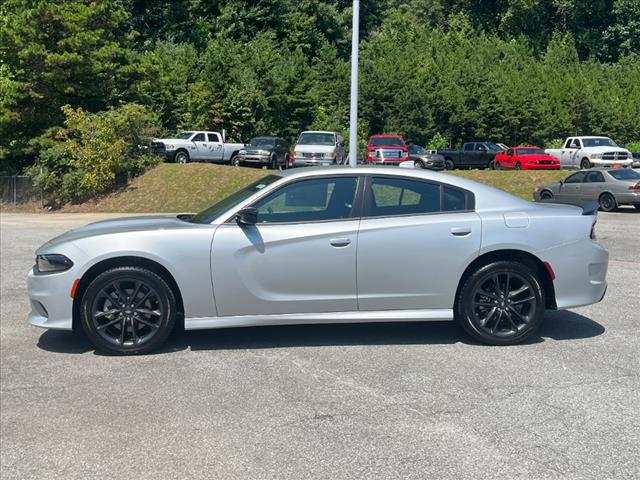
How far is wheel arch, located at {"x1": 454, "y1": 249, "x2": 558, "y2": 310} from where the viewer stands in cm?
643

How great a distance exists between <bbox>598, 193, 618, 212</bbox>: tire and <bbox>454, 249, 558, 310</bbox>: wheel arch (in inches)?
678

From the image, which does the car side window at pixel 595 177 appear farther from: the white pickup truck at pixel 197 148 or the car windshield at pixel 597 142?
the white pickup truck at pixel 197 148

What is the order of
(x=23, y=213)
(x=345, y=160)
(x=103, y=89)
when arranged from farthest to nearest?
(x=345, y=160), (x=103, y=89), (x=23, y=213)

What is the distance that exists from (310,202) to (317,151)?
81.1 ft

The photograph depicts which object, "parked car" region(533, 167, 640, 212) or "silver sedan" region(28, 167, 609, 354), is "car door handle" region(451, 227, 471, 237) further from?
"parked car" region(533, 167, 640, 212)

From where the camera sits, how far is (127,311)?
616cm

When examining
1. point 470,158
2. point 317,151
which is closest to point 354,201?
point 317,151

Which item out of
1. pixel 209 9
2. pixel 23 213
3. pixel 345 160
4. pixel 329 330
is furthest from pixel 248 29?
pixel 329 330

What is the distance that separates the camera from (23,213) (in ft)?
90.4

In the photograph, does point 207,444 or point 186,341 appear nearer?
point 207,444

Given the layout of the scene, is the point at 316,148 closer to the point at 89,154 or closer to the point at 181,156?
the point at 181,156

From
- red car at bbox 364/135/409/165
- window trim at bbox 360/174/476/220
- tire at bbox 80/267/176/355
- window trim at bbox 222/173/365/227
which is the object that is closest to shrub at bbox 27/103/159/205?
Answer: red car at bbox 364/135/409/165

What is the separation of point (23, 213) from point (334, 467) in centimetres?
2630

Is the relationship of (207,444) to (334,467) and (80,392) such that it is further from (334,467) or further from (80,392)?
(80,392)
